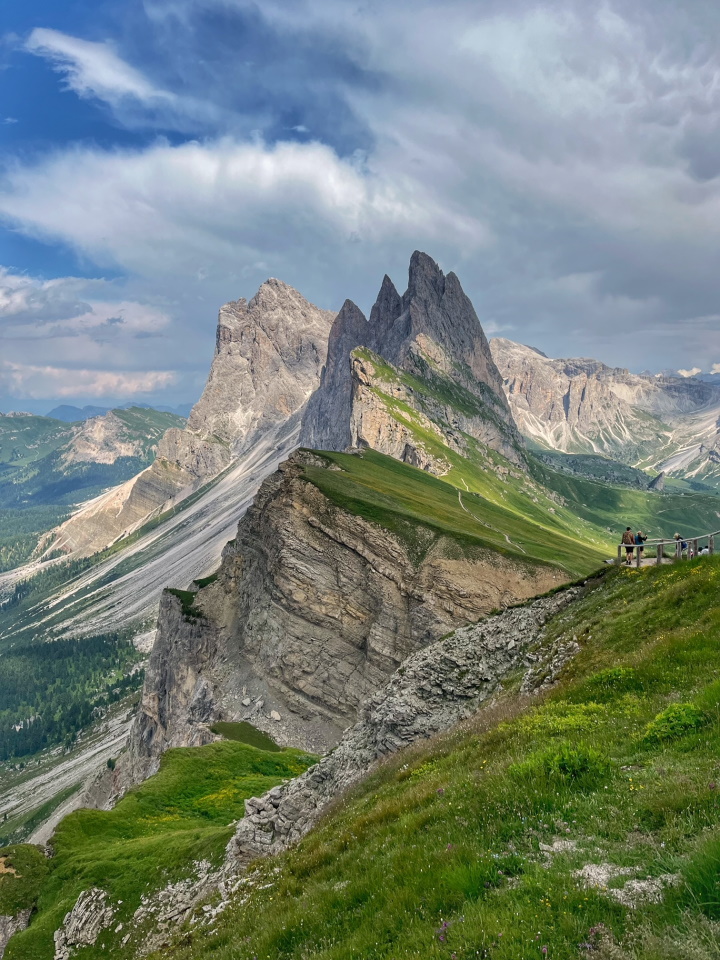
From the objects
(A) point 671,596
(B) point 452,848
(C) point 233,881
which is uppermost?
(A) point 671,596

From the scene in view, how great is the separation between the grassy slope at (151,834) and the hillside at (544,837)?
140 inches

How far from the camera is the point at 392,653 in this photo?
8469 centimetres

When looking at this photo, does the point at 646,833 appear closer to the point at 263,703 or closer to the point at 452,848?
the point at 452,848

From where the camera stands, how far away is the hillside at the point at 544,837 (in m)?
7.90

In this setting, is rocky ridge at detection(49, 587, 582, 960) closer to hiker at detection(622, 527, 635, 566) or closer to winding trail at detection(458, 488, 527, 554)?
hiker at detection(622, 527, 635, 566)

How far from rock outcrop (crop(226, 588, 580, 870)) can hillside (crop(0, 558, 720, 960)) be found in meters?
3.91

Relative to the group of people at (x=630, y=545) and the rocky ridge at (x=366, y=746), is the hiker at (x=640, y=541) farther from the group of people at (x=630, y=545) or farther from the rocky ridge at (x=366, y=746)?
the rocky ridge at (x=366, y=746)

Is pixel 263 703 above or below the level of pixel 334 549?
below

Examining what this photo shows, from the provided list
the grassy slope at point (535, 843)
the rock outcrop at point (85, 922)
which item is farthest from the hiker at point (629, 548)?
the rock outcrop at point (85, 922)

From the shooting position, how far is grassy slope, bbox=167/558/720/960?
7785 mm

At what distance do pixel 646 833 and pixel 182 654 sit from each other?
3901 inches

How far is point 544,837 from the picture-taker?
1080 cm

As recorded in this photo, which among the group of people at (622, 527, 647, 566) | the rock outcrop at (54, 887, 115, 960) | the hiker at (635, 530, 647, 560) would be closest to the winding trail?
the hiker at (635, 530, 647, 560)

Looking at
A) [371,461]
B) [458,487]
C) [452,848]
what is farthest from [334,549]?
[458,487]
